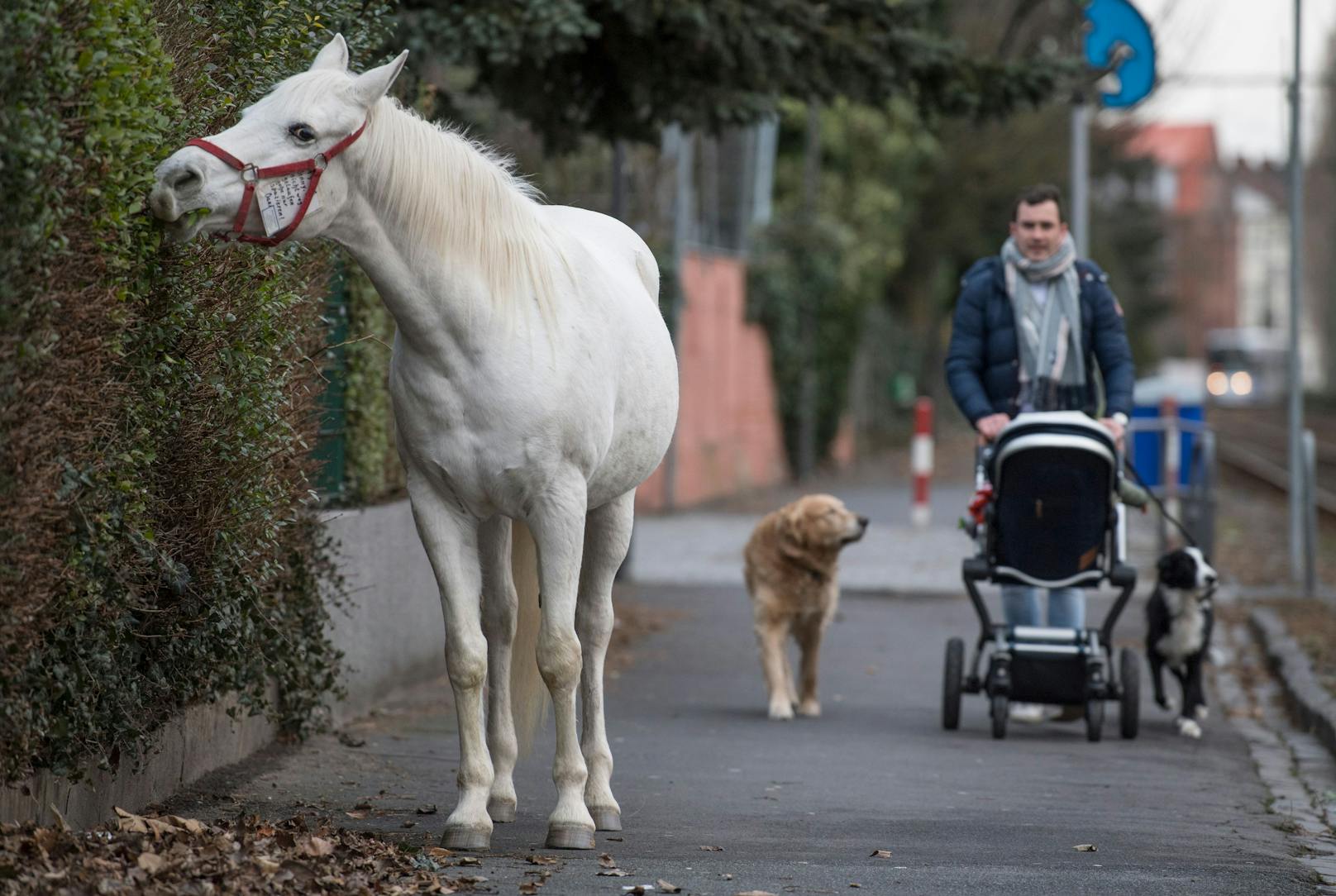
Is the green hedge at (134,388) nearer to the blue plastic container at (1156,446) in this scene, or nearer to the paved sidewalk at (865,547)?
the paved sidewalk at (865,547)

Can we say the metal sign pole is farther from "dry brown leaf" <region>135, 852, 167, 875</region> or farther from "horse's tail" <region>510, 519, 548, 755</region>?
"dry brown leaf" <region>135, 852, 167, 875</region>

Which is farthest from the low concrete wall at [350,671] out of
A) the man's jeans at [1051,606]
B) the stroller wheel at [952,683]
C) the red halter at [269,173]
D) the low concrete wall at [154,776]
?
the man's jeans at [1051,606]

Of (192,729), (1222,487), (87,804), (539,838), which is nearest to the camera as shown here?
(87,804)

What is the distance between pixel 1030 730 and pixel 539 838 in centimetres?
390

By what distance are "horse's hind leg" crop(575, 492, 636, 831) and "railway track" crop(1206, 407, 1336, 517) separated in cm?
1569

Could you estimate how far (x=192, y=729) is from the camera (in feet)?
22.1

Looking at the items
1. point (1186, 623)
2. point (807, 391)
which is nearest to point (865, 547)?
point (1186, 623)

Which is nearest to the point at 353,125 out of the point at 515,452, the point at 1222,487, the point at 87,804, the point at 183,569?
the point at 515,452

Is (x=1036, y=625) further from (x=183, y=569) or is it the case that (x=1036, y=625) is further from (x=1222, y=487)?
(x=1222, y=487)

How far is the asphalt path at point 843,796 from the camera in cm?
580

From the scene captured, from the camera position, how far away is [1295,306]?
15992mm

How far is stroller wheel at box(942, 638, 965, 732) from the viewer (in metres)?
9.17

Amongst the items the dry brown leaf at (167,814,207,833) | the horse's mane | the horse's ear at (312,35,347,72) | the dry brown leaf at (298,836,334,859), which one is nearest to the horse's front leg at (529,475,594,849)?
the horse's mane

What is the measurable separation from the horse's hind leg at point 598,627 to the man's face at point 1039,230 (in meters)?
3.11
